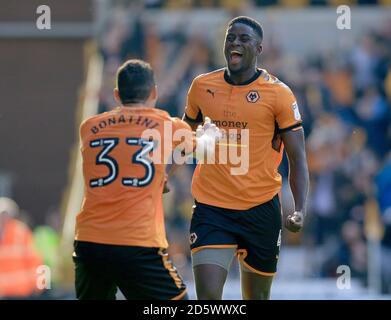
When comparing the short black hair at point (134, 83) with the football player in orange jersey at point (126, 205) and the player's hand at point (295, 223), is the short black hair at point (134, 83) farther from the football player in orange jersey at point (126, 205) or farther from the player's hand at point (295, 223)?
the player's hand at point (295, 223)

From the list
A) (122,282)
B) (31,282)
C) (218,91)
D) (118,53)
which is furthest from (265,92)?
(118,53)

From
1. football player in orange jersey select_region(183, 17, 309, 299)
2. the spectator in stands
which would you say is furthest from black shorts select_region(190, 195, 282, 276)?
the spectator in stands

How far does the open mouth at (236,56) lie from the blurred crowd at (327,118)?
496cm

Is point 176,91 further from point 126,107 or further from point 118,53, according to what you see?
point 126,107

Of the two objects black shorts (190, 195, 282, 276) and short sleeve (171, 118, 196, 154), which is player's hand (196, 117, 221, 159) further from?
black shorts (190, 195, 282, 276)

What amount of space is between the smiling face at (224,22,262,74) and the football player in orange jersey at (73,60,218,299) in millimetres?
1158

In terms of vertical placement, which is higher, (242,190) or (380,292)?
(242,190)

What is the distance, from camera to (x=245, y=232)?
8.41 m

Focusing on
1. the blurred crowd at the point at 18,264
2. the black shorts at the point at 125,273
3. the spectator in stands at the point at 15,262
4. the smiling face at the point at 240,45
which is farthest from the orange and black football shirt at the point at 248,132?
the spectator in stands at the point at 15,262

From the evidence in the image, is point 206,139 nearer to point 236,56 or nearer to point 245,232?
point 236,56

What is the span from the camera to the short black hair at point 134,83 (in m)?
7.29

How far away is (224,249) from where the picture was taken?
326 inches

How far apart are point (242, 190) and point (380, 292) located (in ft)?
17.0

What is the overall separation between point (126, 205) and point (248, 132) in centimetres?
157
